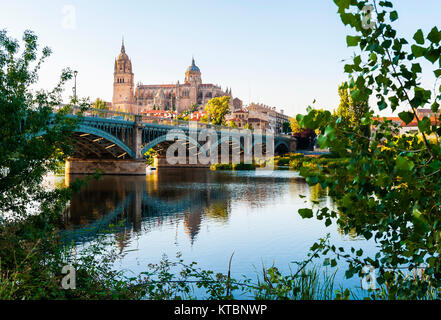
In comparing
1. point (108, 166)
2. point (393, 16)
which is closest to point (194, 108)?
point (108, 166)

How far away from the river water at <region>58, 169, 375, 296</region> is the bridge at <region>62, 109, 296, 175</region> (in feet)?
23.5

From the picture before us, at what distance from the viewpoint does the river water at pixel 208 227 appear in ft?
40.5

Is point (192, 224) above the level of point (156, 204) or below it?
below

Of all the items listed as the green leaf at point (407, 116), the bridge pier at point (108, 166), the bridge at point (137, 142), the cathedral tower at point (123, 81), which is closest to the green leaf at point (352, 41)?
the green leaf at point (407, 116)

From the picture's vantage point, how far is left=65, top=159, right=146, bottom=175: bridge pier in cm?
4803

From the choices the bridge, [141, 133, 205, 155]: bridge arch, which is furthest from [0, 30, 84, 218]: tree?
[141, 133, 205, 155]: bridge arch

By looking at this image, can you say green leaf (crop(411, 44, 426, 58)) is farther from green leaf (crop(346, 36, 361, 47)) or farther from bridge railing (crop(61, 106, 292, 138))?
bridge railing (crop(61, 106, 292, 138))

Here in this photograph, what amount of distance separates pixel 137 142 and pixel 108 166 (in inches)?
214

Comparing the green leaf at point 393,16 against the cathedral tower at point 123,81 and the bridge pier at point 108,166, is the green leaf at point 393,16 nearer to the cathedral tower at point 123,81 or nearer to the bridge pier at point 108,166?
the bridge pier at point 108,166

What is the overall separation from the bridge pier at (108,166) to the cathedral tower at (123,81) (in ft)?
470

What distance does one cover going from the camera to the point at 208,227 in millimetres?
17797

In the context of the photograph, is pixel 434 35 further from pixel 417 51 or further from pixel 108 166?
pixel 108 166
